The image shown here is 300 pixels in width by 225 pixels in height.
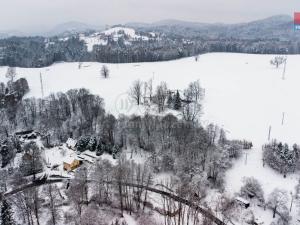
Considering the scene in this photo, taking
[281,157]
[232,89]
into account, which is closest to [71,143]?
[281,157]

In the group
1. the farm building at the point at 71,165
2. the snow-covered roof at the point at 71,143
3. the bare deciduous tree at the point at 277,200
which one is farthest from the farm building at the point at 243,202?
the snow-covered roof at the point at 71,143

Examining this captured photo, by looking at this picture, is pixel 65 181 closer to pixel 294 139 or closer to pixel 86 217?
pixel 86 217

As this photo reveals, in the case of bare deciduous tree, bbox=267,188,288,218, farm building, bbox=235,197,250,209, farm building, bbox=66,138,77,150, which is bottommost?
farm building, bbox=235,197,250,209

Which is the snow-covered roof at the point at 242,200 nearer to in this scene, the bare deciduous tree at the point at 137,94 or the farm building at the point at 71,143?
the farm building at the point at 71,143

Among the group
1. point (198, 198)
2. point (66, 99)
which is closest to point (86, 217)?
point (198, 198)

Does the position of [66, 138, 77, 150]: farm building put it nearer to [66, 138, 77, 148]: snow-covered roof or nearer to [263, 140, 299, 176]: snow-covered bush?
[66, 138, 77, 148]: snow-covered roof

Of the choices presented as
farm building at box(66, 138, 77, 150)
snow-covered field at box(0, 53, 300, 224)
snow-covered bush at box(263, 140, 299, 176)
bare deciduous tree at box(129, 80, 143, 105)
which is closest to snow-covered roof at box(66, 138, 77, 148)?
farm building at box(66, 138, 77, 150)

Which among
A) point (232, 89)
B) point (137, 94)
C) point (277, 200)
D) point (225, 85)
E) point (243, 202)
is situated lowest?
point (243, 202)

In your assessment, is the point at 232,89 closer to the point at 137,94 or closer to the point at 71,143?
the point at 137,94
